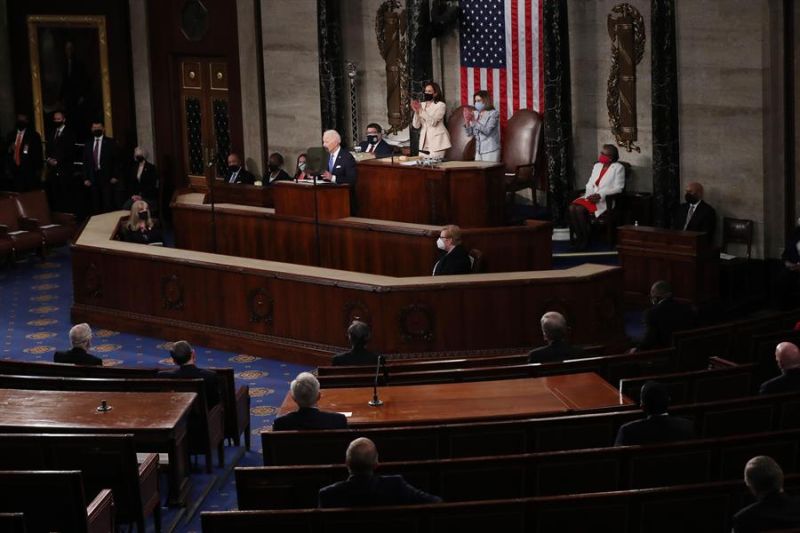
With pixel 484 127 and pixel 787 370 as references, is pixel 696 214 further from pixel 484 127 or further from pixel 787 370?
pixel 787 370

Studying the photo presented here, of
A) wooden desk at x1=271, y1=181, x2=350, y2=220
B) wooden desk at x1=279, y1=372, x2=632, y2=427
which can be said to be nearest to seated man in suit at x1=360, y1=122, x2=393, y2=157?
wooden desk at x1=271, y1=181, x2=350, y2=220

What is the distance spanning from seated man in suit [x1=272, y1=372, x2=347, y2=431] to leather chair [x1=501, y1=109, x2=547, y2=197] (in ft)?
30.4

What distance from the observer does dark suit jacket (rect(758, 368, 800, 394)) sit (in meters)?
8.36

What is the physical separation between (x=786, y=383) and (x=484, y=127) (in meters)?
8.99

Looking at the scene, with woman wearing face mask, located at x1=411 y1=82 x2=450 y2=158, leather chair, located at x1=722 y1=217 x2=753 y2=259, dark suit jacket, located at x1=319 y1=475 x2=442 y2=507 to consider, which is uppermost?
woman wearing face mask, located at x1=411 y1=82 x2=450 y2=158

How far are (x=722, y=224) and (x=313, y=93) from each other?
6391 millimetres

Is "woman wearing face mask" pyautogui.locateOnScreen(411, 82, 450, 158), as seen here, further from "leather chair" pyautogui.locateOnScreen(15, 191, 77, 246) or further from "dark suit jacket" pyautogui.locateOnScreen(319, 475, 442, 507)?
"dark suit jacket" pyautogui.locateOnScreen(319, 475, 442, 507)

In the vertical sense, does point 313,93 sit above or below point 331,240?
above

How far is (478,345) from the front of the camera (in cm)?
1190

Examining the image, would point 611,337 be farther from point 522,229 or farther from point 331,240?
point 331,240

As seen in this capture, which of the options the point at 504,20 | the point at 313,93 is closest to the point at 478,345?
the point at 504,20

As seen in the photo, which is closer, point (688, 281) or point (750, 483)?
point (750, 483)

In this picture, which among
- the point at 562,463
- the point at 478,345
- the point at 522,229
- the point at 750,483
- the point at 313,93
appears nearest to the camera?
the point at 750,483

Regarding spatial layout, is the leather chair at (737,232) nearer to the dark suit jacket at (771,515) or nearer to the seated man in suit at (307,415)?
the seated man in suit at (307,415)
